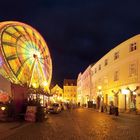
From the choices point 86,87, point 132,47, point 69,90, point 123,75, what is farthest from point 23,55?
point 69,90

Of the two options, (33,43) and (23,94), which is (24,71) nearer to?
(33,43)

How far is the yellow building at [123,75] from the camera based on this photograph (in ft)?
144

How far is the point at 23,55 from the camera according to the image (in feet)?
170

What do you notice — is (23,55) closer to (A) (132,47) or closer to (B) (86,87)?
(A) (132,47)

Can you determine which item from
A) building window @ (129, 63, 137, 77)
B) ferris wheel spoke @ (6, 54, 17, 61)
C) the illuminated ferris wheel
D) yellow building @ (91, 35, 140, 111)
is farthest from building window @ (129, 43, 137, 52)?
ferris wheel spoke @ (6, 54, 17, 61)

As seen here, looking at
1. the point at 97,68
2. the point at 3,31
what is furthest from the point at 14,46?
the point at 97,68

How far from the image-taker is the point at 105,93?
61.5m

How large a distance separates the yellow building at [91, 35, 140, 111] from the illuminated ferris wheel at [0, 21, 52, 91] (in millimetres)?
11858

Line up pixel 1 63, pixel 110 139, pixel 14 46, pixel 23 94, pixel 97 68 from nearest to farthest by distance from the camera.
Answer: pixel 110 139, pixel 23 94, pixel 1 63, pixel 14 46, pixel 97 68

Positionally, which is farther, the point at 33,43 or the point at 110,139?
the point at 33,43

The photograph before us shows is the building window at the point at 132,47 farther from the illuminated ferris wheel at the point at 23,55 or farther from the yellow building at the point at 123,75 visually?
the illuminated ferris wheel at the point at 23,55

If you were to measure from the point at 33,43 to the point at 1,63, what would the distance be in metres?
15.6

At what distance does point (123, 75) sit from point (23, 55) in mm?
16415

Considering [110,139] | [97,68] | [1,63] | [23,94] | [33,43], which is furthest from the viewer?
[97,68]
